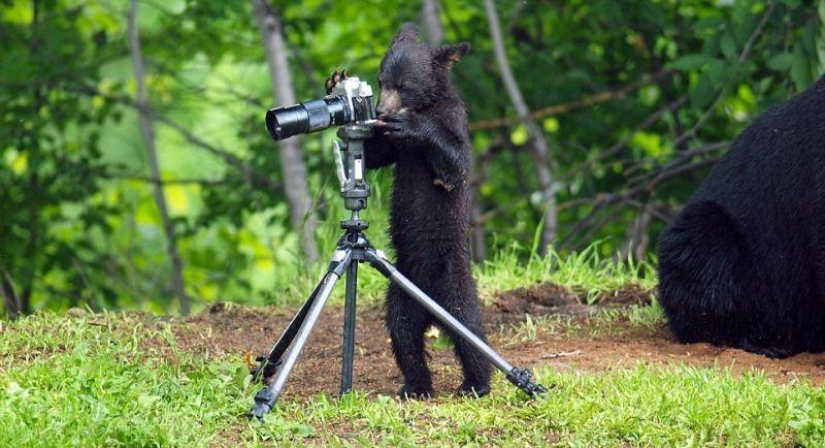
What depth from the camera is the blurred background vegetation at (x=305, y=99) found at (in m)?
10.6

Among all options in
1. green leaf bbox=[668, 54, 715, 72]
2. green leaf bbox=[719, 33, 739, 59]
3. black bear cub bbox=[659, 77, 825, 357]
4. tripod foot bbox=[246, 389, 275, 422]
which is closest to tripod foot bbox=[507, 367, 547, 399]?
tripod foot bbox=[246, 389, 275, 422]

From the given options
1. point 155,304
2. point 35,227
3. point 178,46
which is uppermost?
point 178,46

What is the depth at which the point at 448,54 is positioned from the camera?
4.98 metres

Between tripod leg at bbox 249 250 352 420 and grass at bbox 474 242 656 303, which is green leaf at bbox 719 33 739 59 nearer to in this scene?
grass at bbox 474 242 656 303

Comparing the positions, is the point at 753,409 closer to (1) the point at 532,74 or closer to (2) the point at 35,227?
(1) the point at 532,74

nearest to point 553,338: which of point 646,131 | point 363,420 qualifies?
point 363,420

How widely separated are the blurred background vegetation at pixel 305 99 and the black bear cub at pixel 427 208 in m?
4.55

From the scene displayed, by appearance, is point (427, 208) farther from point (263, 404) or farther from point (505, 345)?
point (505, 345)

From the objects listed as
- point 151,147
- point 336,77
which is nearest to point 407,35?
point 336,77

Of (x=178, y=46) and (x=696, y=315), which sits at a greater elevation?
(x=178, y=46)

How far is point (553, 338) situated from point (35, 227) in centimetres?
640

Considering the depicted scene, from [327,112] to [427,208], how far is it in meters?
0.58

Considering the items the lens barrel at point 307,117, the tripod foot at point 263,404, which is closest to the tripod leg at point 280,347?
the tripod foot at point 263,404

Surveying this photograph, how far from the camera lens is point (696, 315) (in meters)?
6.27
